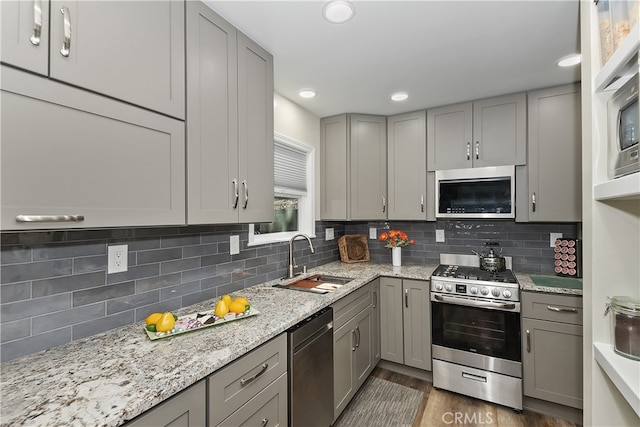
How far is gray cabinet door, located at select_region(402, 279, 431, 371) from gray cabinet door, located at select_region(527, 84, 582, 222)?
1.13 metres

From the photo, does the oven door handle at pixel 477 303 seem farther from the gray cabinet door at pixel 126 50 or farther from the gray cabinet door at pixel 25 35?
the gray cabinet door at pixel 25 35

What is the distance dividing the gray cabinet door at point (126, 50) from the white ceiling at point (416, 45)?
371 mm

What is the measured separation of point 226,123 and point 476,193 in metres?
2.20

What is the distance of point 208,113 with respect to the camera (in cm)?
148

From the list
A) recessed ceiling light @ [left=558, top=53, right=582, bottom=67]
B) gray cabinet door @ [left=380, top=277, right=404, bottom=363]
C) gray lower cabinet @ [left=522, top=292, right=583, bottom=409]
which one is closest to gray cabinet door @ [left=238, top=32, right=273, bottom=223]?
gray cabinet door @ [left=380, top=277, right=404, bottom=363]

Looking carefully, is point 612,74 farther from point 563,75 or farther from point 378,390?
point 378,390

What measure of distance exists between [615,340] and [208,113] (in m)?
1.92

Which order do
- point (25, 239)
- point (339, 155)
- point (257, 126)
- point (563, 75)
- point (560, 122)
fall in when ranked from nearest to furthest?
point (25, 239)
point (257, 126)
point (563, 75)
point (560, 122)
point (339, 155)

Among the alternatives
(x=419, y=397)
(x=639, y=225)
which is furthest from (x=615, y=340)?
(x=419, y=397)

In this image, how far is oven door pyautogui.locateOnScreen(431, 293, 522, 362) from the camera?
87.4 inches

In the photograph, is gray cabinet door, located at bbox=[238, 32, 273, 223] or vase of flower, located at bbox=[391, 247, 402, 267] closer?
gray cabinet door, located at bbox=[238, 32, 273, 223]

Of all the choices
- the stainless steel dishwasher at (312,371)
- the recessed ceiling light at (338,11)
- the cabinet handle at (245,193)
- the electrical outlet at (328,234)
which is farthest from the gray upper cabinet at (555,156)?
the cabinet handle at (245,193)

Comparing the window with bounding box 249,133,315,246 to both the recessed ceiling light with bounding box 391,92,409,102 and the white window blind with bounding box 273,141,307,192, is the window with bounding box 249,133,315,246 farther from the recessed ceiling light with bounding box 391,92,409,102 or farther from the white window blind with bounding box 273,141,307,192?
the recessed ceiling light with bounding box 391,92,409,102

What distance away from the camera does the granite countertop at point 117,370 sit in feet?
2.68
